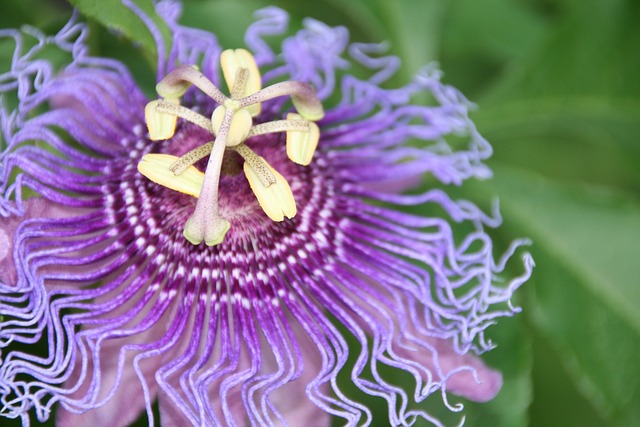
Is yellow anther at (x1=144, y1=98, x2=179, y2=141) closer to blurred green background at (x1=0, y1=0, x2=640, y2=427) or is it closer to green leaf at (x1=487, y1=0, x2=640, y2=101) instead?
blurred green background at (x1=0, y1=0, x2=640, y2=427)

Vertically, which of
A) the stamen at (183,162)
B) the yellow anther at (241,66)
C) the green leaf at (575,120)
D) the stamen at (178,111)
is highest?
the green leaf at (575,120)

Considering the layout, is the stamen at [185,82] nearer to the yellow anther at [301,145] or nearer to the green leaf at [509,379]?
the yellow anther at [301,145]

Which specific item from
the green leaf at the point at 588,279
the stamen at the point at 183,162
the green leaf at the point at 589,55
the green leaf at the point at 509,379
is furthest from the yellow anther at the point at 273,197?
the green leaf at the point at 589,55

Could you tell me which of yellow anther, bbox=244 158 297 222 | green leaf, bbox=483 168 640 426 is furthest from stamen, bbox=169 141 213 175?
green leaf, bbox=483 168 640 426

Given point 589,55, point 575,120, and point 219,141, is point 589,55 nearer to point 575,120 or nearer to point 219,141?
point 575,120

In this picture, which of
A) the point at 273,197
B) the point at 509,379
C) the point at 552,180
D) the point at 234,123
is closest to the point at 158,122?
the point at 234,123

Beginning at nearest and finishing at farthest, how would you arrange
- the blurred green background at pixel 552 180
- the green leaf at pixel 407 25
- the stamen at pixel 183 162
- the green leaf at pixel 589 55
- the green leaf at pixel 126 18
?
the green leaf at pixel 126 18 < the stamen at pixel 183 162 < the blurred green background at pixel 552 180 < the green leaf at pixel 589 55 < the green leaf at pixel 407 25

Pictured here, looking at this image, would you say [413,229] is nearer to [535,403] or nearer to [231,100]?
[231,100]
